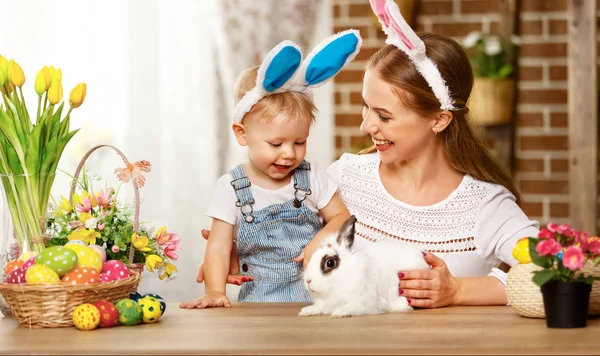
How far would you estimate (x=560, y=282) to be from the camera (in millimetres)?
1613

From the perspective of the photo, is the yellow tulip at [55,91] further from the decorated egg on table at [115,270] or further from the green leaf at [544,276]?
the green leaf at [544,276]

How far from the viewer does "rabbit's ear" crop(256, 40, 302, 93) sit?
6.41ft

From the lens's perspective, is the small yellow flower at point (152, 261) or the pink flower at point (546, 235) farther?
the small yellow flower at point (152, 261)

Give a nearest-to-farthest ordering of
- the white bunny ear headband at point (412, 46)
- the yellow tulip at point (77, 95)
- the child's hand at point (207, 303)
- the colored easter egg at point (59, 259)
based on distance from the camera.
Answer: the colored easter egg at point (59, 259)
the yellow tulip at point (77, 95)
the child's hand at point (207, 303)
the white bunny ear headband at point (412, 46)

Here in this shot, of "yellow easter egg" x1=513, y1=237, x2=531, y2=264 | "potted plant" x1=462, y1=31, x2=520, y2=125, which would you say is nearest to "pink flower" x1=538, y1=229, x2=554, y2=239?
"yellow easter egg" x1=513, y1=237, x2=531, y2=264

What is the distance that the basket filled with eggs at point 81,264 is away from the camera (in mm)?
1693

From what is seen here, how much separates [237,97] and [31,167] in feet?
1.86

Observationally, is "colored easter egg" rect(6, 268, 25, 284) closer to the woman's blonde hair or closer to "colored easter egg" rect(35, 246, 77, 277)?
"colored easter egg" rect(35, 246, 77, 277)

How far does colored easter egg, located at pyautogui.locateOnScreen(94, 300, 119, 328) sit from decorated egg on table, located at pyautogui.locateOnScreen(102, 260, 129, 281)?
2.5 inches

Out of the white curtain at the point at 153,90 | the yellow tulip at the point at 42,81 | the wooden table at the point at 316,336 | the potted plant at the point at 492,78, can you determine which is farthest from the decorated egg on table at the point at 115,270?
the potted plant at the point at 492,78

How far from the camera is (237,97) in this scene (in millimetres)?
2197

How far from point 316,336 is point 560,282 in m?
0.45

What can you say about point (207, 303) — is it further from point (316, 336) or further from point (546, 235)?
point (546, 235)

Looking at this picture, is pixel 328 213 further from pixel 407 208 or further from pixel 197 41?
pixel 197 41
